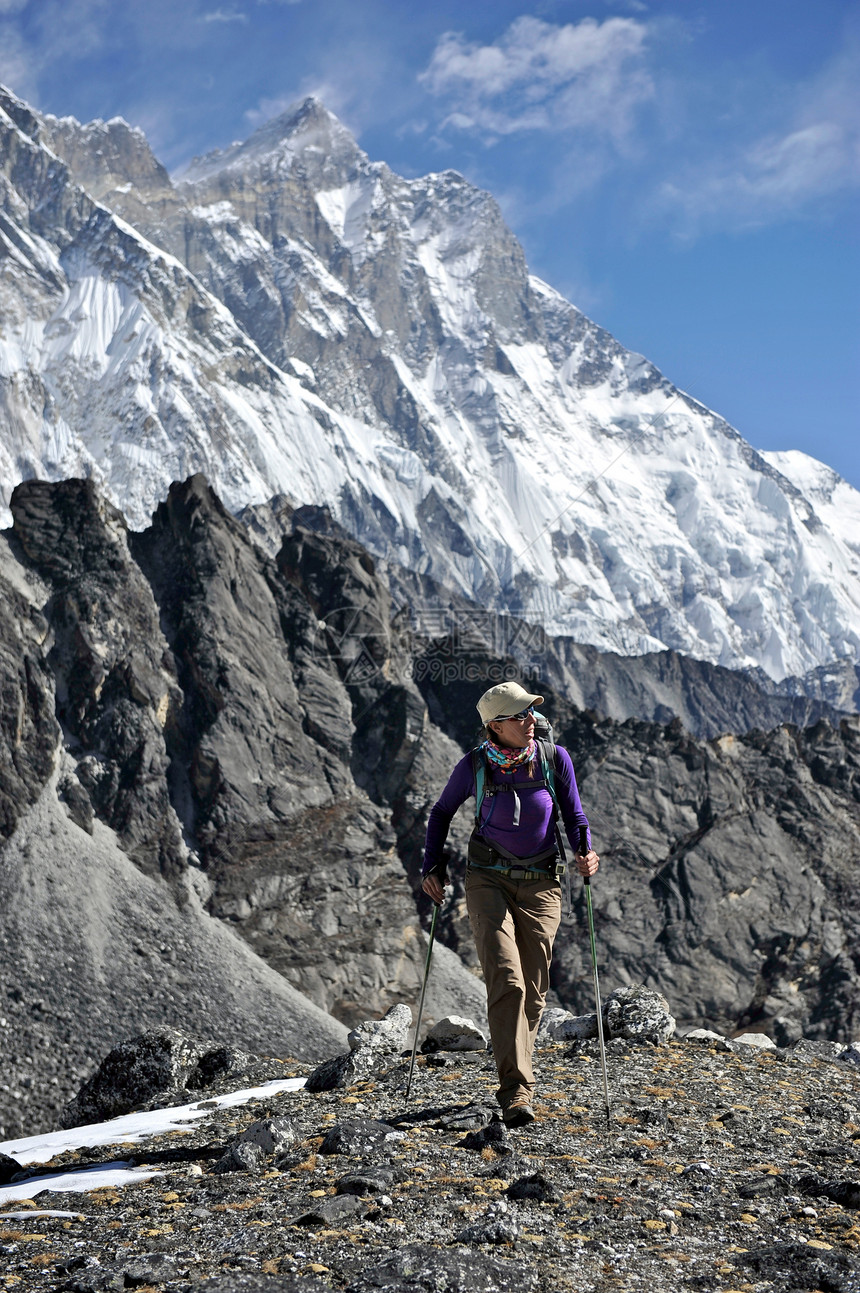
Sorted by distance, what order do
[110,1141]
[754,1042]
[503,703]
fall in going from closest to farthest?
1. [503,703]
2. [110,1141]
3. [754,1042]

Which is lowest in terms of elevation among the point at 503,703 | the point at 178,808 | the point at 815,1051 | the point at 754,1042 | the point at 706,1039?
the point at 815,1051

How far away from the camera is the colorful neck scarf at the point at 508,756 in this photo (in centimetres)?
912

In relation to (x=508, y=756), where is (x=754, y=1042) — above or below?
below

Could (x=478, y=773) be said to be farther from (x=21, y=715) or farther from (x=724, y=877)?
(x=724, y=877)

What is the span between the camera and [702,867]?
97938mm

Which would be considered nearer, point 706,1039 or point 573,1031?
point 706,1039

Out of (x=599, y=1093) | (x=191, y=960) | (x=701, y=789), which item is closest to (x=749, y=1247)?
(x=599, y=1093)

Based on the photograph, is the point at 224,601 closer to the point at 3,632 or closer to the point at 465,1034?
the point at 3,632

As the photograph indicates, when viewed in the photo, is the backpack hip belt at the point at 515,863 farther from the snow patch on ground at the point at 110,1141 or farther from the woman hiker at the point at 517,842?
the snow patch on ground at the point at 110,1141

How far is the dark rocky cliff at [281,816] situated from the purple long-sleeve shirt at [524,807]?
4937cm

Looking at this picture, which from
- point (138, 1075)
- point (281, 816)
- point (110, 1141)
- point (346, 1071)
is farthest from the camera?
point (281, 816)

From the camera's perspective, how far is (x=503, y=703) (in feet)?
29.8

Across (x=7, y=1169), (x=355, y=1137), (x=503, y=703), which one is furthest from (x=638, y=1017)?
(x=7, y=1169)

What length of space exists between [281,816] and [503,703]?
271ft
